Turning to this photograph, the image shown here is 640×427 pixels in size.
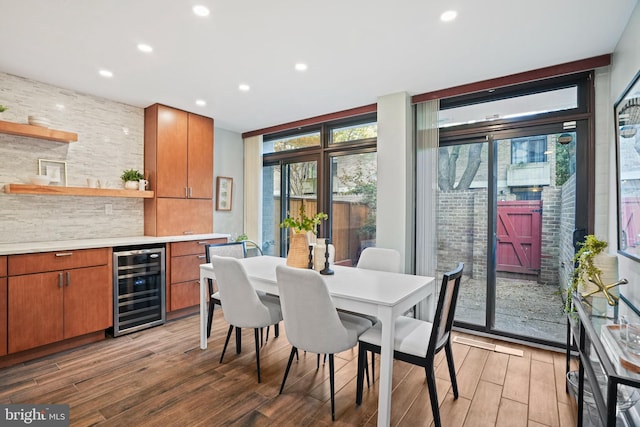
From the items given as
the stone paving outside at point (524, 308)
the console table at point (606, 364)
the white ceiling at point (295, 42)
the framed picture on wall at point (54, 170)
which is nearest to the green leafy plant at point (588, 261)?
the console table at point (606, 364)

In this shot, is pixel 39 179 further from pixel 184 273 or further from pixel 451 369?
pixel 451 369

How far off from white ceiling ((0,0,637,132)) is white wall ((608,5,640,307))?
94mm

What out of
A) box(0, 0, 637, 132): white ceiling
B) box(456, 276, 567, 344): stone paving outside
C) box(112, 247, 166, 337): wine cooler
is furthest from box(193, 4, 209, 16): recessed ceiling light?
box(456, 276, 567, 344): stone paving outside

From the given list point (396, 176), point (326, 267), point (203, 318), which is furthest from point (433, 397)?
point (396, 176)

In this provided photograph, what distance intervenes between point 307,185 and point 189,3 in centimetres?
287

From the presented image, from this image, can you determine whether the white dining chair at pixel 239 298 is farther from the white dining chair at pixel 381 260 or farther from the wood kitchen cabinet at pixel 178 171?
the wood kitchen cabinet at pixel 178 171

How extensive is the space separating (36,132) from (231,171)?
2442mm

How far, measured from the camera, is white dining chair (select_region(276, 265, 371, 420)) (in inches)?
74.0

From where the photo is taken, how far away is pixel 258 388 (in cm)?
231

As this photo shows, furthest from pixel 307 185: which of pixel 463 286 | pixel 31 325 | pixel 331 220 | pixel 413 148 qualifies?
pixel 31 325

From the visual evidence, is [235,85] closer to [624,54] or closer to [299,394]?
[299,394]

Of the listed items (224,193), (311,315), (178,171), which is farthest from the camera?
(224,193)

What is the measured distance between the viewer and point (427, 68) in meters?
2.87

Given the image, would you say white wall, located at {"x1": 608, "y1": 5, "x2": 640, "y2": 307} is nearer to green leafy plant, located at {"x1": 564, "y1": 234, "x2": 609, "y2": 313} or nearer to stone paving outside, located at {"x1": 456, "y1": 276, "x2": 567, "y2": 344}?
green leafy plant, located at {"x1": 564, "y1": 234, "x2": 609, "y2": 313}
